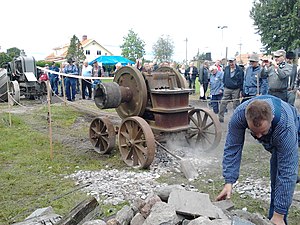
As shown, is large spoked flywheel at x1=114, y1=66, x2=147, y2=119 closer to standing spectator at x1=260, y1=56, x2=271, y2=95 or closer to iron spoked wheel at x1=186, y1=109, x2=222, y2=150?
iron spoked wheel at x1=186, y1=109, x2=222, y2=150

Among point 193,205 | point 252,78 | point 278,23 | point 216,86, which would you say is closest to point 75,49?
point 278,23

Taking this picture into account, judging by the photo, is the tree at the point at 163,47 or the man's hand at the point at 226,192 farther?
the tree at the point at 163,47

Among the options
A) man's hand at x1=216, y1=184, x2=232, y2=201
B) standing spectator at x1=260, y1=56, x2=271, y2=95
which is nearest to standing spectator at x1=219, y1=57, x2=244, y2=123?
standing spectator at x1=260, y1=56, x2=271, y2=95

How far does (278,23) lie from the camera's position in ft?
→ 77.4

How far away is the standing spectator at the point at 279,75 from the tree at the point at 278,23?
55.2 ft

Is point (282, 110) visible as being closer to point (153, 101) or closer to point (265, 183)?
point (265, 183)

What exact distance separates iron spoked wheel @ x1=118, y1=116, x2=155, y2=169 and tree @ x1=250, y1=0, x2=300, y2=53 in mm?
19526

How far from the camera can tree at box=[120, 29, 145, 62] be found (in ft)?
228

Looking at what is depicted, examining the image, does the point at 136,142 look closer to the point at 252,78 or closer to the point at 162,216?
the point at 162,216

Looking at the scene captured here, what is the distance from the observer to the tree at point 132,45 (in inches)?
2741

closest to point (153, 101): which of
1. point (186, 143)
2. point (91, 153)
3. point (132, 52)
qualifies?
point (186, 143)

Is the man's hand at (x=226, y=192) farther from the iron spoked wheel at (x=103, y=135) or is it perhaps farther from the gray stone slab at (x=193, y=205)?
the iron spoked wheel at (x=103, y=135)

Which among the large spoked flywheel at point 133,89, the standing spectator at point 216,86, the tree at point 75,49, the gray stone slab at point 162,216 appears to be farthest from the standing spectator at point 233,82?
the tree at point 75,49

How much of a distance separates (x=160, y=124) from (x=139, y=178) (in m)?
1.22
